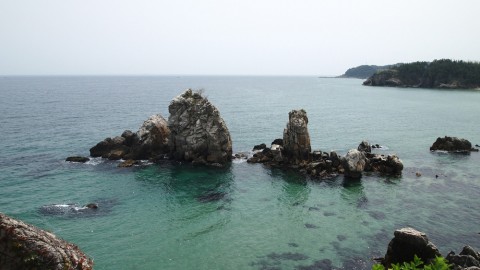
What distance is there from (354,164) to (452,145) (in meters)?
29.7

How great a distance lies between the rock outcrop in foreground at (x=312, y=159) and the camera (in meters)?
58.7

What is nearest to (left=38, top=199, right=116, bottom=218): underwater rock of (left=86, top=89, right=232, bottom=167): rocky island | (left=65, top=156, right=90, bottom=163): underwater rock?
(left=86, top=89, right=232, bottom=167): rocky island

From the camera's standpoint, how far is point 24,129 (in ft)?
300

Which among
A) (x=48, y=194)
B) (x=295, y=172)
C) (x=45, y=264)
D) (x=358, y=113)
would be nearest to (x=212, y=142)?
(x=295, y=172)

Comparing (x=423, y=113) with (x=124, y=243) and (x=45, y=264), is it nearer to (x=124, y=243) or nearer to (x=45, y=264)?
(x=124, y=243)

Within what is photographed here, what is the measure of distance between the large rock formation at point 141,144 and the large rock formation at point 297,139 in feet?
74.3

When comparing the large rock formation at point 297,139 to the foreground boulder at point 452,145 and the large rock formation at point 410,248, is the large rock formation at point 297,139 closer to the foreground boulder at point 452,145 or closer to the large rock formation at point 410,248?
the foreground boulder at point 452,145

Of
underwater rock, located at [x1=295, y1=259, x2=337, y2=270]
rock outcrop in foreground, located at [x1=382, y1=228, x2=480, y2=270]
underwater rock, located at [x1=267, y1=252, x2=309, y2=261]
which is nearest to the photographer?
rock outcrop in foreground, located at [x1=382, y1=228, x2=480, y2=270]

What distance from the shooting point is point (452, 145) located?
7400 cm

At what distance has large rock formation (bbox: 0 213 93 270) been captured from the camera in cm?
1408

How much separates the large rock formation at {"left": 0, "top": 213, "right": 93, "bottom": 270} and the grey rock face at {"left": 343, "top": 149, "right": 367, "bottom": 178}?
160ft

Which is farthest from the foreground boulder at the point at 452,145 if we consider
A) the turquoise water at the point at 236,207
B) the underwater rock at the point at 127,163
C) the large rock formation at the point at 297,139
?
the underwater rock at the point at 127,163

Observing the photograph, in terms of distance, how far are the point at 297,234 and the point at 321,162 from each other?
2441 cm

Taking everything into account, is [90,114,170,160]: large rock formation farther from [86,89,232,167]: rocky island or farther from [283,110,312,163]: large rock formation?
[283,110,312,163]: large rock formation
